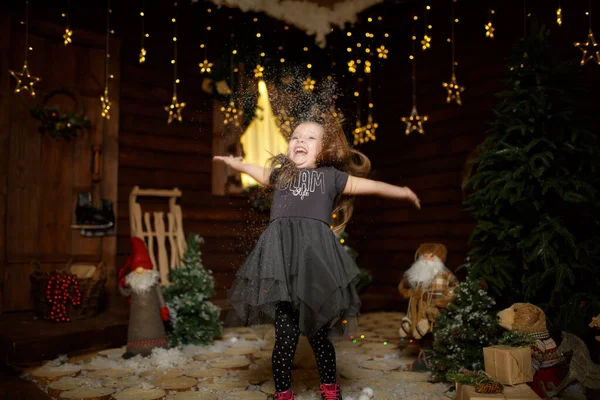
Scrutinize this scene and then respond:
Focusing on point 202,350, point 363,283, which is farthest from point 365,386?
point 363,283

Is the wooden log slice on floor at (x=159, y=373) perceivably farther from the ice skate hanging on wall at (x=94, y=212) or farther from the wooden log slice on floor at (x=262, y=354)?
the ice skate hanging on wall at (x=94, y=212)

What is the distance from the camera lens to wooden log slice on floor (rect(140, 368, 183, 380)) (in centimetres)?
330

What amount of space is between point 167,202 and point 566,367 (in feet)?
14.2

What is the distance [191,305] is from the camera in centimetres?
424

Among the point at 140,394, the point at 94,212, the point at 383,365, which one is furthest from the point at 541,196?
the point at 94,212

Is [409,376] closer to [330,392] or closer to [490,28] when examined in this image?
[330,392]

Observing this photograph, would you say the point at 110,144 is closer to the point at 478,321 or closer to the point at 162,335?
the point at 162,335

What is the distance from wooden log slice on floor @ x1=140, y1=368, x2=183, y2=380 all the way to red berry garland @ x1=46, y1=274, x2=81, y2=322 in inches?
49.1

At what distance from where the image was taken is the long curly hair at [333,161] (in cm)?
269

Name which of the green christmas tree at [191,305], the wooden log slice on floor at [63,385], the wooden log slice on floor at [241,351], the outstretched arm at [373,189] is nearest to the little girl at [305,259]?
the outstretched arm at [373,189]

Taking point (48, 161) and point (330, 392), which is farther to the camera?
point (48, 161)

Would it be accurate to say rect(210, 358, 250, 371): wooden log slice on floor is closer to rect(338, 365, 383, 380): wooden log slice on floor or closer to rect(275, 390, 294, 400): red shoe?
rect(338, 365, 383, 380): wooden log slice on floor

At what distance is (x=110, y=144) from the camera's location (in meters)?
5.39

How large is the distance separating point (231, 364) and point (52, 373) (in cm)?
115
